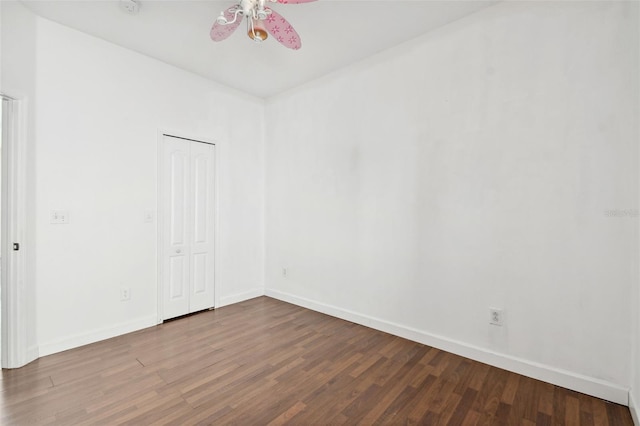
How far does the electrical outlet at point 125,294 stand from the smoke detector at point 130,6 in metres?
2.61

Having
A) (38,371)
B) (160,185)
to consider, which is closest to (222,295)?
(160,185)

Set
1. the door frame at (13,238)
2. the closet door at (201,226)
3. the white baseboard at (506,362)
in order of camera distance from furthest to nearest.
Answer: the closet door at (201,226), the door frame at (13,238), the white baseboard at (506,362)

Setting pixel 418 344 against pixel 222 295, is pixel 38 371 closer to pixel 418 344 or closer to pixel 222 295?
pixel 222 295

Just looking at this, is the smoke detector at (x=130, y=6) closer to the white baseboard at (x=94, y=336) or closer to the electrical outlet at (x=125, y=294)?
the electrical outlet at (x=125, y=294)

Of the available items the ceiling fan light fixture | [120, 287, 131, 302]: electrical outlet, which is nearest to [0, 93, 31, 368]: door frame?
[120, 287, 131, 302]: electrical outlet

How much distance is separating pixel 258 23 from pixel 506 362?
3.20 m

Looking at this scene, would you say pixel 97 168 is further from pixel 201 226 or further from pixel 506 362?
pixel 506 362

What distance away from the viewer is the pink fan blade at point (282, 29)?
2.10 meters

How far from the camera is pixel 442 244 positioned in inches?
109

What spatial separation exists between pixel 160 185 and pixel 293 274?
200 centimetres

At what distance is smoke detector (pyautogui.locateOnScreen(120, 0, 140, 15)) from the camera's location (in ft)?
7.93

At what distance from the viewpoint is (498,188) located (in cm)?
248

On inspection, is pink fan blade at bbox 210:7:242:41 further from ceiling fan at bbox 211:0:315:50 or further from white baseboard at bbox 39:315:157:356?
white baseboard at bbox 39:315:157:356

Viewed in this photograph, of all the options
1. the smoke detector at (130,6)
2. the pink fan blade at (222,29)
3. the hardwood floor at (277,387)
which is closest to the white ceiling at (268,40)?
the smoke detector at (130,6)
